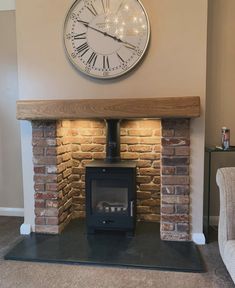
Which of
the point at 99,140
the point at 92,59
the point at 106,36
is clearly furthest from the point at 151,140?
the point at 106,36

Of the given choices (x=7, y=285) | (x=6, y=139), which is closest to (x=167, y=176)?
→ (x=7, y=285)

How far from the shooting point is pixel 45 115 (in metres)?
2.38

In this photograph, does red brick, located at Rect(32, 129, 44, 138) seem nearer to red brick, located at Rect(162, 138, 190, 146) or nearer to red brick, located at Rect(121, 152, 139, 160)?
red brick, located at Rect(121, 152, 139, 160)

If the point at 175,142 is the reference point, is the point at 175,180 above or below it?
below

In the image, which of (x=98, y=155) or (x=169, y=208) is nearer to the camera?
(x=169, y=208)

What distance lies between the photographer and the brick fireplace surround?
2.44 metres

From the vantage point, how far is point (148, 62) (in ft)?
7.85

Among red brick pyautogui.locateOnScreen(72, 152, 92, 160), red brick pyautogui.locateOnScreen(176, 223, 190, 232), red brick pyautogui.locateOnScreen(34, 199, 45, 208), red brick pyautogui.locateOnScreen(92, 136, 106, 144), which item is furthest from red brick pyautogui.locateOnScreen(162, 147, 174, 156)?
red brick pyautogui.locateOnScreen(34, 199, 45, 208)

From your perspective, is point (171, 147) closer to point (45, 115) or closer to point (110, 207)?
point (110, 207)

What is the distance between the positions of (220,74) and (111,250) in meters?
2.00

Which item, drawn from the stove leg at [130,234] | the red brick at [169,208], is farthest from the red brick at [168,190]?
the stove leg at [130,234]

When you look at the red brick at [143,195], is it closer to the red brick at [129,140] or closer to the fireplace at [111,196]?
the fireplace at [111,196]

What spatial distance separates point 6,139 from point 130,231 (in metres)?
1.79

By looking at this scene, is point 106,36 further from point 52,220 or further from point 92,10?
point 52,220
